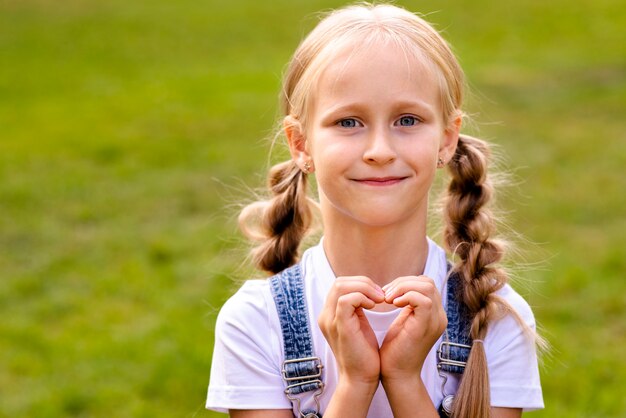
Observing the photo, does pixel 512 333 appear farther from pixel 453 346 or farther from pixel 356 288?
pixel 356 288

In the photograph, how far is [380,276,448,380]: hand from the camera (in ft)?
7.27

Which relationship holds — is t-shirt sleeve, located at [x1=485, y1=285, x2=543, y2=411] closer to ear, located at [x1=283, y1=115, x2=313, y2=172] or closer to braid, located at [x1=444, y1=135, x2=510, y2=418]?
braid, located at [x1=444, y1=135, x2=510, y2=418]

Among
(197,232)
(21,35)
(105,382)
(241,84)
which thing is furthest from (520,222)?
(21,35)

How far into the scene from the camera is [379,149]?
2238 millimetres

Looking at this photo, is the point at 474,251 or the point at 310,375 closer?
the point at 310,375

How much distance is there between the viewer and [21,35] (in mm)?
15750

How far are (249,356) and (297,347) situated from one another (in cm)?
12

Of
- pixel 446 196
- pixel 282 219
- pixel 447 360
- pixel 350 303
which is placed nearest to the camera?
pixel 350 303

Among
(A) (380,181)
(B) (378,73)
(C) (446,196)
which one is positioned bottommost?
(A) (380,181)

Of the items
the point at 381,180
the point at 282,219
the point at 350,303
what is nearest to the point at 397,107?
the point at 381,180

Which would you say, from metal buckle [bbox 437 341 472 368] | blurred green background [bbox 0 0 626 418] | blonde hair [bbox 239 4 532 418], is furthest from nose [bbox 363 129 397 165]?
blurred green background [bbox 0 0 626 418]

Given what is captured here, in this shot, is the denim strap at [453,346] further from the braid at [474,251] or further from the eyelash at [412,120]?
the eyelash at [412,120]

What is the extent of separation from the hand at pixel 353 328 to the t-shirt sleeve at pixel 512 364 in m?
0.33

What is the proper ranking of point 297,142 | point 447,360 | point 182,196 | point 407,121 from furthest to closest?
point 182,196 → point 297,142 → point 447,360 → point 407,121
